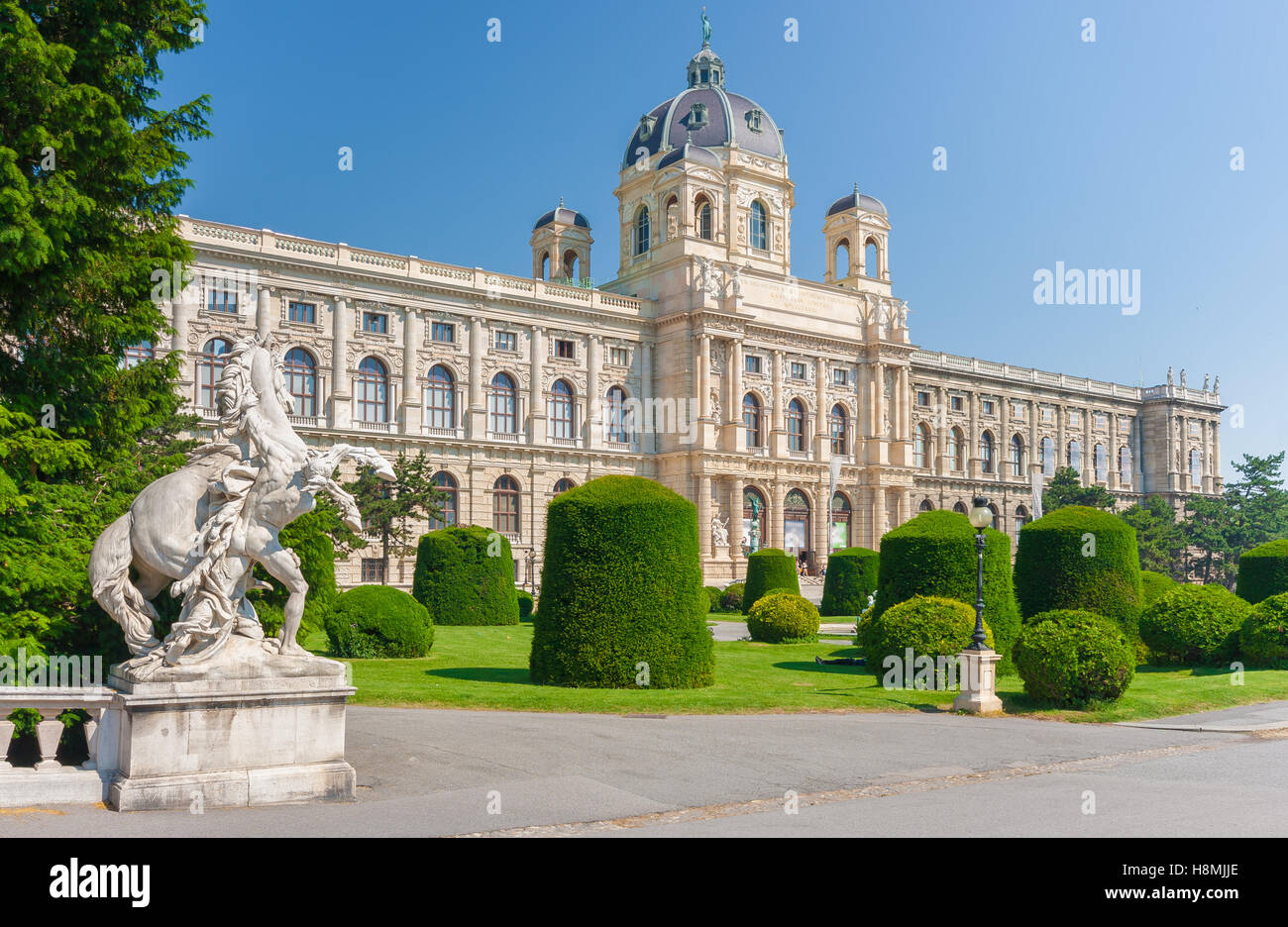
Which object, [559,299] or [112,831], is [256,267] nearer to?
[559,299]

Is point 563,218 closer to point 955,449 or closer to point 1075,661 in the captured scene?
point 955,449

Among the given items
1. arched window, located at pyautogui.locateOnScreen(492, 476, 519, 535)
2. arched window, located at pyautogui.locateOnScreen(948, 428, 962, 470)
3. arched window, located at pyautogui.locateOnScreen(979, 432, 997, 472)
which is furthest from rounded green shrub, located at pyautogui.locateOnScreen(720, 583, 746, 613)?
arched window, located at pyautogui.locateOnScreen(979, 432, 997, 472)

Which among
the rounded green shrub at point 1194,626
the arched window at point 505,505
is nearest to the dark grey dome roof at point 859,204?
the arched window at point 505,505

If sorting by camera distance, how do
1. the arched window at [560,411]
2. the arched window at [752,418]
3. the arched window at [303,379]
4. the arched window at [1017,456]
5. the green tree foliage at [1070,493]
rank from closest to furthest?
1. the arched window at [303,379]
2. the arched window at [560,411]
3. the arched window at [752,418]
4. the green tree foliage at [1070,493]
5. the arched window at [1017,456]

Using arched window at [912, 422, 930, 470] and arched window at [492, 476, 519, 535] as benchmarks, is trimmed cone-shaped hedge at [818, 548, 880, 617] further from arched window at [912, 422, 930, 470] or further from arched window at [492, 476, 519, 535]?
arched window at [912, 422, 930, 470]

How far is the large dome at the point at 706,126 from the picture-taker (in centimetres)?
6575

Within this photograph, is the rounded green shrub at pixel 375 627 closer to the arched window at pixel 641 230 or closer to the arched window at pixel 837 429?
the arched window at pixel 641 230

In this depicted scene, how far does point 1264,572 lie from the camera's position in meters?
26.8

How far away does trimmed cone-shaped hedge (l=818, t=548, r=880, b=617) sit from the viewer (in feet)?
132

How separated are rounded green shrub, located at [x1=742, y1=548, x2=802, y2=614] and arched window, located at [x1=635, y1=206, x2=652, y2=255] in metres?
32.4

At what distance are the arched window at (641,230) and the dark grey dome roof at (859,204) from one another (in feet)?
46.5

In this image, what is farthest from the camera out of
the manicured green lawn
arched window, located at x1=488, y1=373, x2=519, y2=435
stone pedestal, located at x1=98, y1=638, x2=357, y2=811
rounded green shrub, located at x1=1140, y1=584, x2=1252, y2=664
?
arched window, located at x1=488, y1=373, x2=519, y2=435

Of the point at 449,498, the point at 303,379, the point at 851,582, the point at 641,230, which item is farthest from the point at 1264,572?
the point at 641,230
